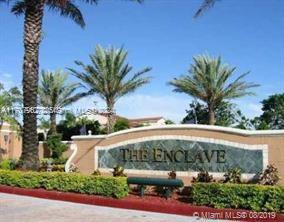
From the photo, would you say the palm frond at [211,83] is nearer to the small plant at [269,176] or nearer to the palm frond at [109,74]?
the palm frond at [109,74]

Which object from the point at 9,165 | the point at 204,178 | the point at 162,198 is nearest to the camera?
the point at 162,198

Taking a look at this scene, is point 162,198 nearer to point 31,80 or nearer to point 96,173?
point 96,173

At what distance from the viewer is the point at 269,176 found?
15.0m

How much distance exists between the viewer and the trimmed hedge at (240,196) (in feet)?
41.7

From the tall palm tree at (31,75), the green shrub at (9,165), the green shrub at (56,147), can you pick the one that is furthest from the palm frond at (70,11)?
the green shrub at (56,147)

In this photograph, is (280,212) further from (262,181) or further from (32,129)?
(32,129)

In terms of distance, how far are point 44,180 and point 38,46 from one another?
241 inches

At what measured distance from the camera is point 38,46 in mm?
21578

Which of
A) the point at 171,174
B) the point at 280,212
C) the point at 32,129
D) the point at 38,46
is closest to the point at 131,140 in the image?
the point at 171,174

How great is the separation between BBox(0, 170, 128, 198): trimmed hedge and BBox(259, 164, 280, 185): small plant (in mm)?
4268

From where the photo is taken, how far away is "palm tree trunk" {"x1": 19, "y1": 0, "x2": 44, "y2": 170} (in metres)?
20.7

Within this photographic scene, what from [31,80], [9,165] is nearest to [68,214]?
[31,80]

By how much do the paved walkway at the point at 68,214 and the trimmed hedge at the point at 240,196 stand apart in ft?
3.39

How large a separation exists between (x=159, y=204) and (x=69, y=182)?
4599 millimetres
